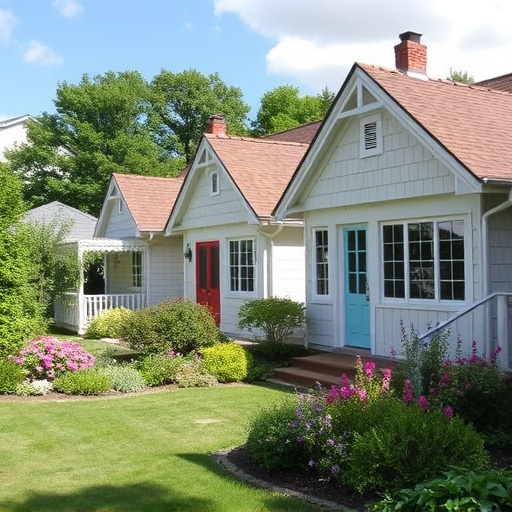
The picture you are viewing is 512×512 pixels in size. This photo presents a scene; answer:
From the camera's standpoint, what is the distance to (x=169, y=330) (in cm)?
1306

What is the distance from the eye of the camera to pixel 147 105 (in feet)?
171

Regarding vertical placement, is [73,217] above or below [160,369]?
above

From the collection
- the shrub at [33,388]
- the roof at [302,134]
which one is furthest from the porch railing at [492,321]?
the roof at [302,134]

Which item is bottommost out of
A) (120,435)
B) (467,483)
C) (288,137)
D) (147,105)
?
(120,435)

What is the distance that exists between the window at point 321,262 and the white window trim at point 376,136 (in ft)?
6.54

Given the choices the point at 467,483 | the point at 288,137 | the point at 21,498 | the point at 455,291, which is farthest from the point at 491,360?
the point at 288,137

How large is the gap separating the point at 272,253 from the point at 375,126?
486cm

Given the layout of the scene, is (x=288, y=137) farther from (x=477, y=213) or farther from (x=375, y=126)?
(x=477, y=213)

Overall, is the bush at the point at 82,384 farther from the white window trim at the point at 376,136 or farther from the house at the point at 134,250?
the house at the point at 134,250

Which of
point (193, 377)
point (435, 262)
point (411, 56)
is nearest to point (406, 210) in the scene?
point (435, 262)

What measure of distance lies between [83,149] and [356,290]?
33.5 meters

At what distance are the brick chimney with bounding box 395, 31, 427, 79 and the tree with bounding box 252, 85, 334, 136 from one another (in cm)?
3908

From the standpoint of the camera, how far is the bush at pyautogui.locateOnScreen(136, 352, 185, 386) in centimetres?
1192

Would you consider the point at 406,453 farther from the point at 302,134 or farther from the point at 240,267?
the point at 302,134
